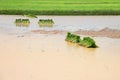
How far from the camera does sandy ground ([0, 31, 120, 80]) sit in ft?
28.7

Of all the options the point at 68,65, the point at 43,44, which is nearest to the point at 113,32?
the point at 43,44

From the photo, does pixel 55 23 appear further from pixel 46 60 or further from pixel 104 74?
pixel 104 74

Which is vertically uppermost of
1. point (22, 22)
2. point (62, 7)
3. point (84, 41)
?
point (62, 7)

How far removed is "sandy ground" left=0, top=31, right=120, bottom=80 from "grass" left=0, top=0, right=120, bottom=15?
6.10m

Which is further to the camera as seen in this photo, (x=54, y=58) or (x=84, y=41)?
(x=84, y=41)

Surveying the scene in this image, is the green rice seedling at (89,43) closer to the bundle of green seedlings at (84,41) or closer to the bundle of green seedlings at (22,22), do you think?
the bundle of green seedlings at (84,41)

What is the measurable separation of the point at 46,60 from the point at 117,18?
8.62 m

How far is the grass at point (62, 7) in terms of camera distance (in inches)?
773

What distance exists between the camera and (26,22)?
17359 mm

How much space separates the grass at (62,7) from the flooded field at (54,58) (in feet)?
18.1

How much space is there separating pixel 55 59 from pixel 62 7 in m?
10.7

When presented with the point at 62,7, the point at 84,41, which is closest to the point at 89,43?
the point at 84,41

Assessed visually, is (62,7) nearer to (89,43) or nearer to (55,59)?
(89,43)

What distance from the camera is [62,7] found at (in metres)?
20.9
